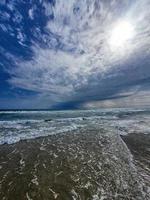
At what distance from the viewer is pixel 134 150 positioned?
29.7ft

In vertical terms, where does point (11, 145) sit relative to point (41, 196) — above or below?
above

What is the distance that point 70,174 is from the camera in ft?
19.7

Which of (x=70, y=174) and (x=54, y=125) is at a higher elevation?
(x=54, y=125)

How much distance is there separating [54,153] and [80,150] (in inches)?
65.8

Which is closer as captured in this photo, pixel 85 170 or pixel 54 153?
pixel 85 170

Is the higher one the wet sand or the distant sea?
the distant sea

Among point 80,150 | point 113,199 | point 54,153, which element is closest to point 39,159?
point 54,153

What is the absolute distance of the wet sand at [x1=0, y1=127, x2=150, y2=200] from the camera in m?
4.65

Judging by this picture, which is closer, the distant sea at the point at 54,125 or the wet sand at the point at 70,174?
the wet sand at the point at 70,174

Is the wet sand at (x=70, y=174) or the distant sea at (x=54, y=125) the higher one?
the distant sea at (x=54, y=125)

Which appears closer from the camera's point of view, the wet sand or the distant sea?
the wet sand

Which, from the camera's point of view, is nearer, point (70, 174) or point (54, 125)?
point (70, 174)

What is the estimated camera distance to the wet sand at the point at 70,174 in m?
4.65

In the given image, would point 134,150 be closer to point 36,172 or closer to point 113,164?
point 113,164
